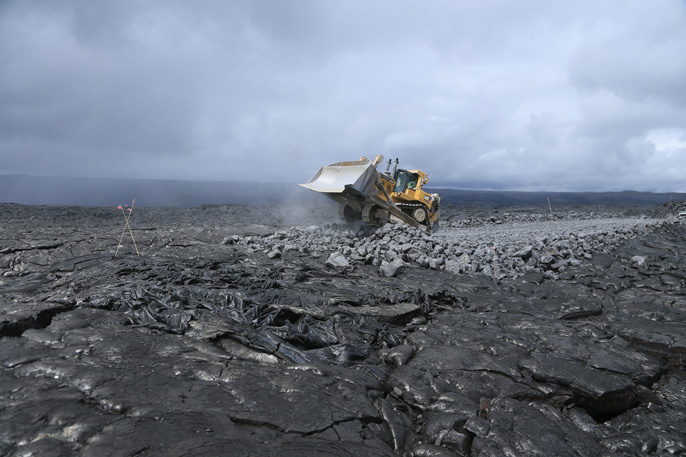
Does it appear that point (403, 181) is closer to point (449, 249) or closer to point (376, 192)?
point (376, 192)

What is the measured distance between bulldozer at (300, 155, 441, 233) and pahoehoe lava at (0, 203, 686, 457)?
3.68 meters

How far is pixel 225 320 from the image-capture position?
15.5 ft

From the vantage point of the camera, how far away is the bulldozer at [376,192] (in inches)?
454

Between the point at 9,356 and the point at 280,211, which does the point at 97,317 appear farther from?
the point at 280,211

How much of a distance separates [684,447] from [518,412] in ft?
4.50

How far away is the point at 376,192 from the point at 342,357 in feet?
27.4


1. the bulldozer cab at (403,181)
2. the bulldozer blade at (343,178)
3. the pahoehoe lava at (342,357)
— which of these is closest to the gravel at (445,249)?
the pahoehoe lava at (342,357)

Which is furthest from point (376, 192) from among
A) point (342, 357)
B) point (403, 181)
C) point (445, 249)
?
point (342, 357)

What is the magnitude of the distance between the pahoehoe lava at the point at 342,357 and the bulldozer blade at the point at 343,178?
3.57 m

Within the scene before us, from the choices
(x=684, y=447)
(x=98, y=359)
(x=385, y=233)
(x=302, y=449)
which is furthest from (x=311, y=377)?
(x=385, y=233)

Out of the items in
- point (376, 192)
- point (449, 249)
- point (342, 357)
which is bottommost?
point (342, 357)

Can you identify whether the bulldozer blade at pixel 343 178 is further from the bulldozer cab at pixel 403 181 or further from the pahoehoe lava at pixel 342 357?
the pahoehoe lava at pixel 342 357

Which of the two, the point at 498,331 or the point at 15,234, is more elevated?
the point at 15,234

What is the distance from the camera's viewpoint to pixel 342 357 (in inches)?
161
